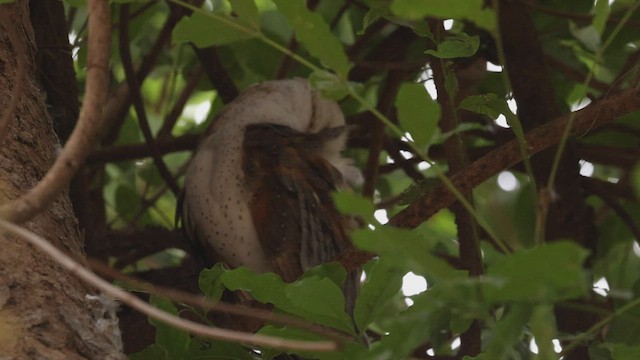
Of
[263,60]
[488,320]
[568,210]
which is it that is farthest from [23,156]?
[263,60]

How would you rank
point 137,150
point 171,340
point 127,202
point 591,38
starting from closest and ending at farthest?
point 171,340, point 591,38, point 137,150, point 127,202

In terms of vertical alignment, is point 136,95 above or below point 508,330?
above

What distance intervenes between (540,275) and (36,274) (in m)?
0.49

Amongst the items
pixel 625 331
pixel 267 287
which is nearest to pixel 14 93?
pixel 267 287

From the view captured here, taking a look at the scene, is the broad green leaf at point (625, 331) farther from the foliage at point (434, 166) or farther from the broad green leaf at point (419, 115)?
the broad green leaf at point (419, 115)

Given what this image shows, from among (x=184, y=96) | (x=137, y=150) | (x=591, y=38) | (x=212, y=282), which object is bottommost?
(x=212, y=282)

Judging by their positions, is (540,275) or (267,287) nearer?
(540,275)

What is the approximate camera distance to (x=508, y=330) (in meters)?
0.68

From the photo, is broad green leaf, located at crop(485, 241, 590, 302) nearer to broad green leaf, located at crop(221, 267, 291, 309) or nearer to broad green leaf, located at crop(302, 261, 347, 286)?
broad green leaf, located at crop(221, 267, 291, 309)

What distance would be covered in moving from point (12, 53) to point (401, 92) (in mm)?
550

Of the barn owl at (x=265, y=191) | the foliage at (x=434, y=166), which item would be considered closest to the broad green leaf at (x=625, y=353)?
the foliage at (x=434, y=166)

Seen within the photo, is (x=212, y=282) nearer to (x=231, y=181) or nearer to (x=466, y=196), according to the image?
→ (x=466, y=196)

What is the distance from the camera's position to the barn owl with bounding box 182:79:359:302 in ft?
5.82

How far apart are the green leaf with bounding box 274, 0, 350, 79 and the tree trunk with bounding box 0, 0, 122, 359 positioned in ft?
0.79
